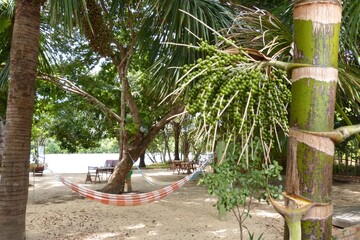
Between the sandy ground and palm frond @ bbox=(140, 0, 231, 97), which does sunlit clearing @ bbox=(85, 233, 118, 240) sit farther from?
palm frond @ bbox=(140, 0, 231, 97)

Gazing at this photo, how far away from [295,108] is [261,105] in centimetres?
20

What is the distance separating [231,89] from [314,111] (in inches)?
10.4

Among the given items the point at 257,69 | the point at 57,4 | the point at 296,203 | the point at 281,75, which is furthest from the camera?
the point at 57,4

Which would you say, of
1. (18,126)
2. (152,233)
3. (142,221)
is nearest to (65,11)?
(18,126)

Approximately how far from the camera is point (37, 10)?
146 inches

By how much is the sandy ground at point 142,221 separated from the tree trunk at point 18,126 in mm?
1111

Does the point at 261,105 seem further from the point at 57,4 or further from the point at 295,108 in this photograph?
the point at 57,4

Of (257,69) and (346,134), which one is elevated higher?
(257,69)

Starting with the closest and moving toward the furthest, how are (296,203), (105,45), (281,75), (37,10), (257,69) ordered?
(296,203) → (257,69) → (281,75) → (37,10) → (105,45)

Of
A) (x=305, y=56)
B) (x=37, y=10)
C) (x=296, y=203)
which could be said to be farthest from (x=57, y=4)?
(x=296, y=203)

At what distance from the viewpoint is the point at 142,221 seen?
5.55 meters

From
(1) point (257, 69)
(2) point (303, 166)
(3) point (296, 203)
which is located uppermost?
(1) point (257, 69)

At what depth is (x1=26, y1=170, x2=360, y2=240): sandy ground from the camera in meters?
4.73

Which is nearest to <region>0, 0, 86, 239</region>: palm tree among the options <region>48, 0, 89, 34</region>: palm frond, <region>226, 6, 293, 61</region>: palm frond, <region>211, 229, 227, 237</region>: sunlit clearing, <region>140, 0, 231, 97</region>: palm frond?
<region>48, 0, 89, 34</region>: palm frond
